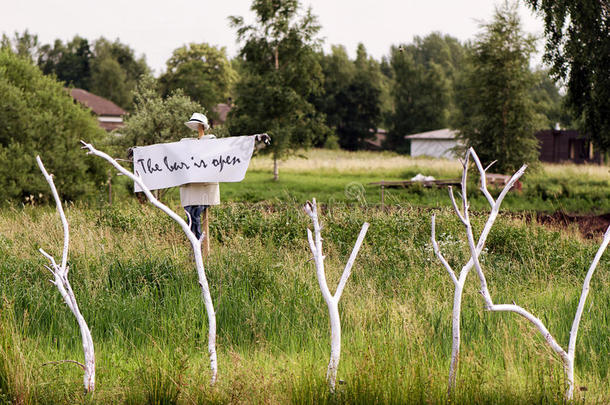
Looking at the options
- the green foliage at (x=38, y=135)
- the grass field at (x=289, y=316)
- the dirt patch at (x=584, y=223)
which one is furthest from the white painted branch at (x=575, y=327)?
the green foliage at (x=38, y=135)

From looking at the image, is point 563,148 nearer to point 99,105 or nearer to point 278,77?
point 278,77

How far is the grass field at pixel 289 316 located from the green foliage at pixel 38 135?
176 inches

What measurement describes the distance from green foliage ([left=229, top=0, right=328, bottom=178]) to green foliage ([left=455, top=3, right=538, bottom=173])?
8.39m

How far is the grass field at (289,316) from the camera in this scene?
12.8 feet

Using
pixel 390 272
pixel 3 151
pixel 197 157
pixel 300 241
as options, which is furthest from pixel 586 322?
pixel 3 151

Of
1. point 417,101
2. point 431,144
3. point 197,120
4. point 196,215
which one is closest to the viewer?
point 197,120

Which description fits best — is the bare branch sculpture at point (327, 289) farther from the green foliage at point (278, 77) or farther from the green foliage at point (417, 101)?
the green foliage at point (417, 101)

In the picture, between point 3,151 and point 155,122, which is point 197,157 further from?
point 155,122

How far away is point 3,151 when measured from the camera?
578 inches

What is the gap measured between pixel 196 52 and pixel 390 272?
2522 inches

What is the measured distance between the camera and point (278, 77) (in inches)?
1150

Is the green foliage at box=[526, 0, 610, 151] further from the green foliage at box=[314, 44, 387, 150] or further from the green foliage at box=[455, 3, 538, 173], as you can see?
the green foliage at box=[314, 44, 387, 150]

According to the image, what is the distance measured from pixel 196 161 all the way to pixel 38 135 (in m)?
10.7

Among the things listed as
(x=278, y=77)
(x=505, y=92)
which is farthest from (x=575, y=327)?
(x=278, y=77)
